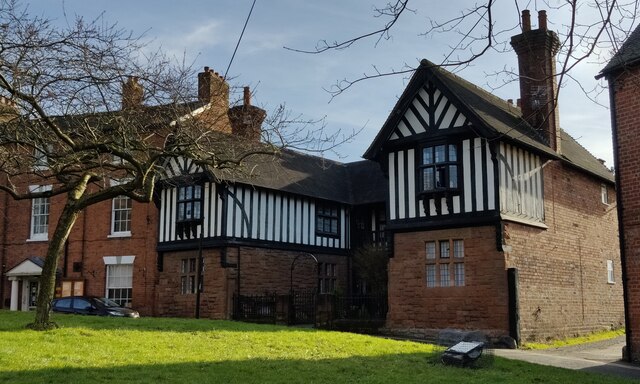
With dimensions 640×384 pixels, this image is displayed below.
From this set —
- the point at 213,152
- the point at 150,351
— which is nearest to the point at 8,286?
the point at 213,152

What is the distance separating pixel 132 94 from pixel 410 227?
10.5m

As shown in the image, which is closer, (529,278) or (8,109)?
(8,109)

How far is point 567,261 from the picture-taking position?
23.1m

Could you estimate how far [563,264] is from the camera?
22.8 metres

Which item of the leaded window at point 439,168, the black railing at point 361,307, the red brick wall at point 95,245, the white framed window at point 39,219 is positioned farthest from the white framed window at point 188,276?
the leaded window at point 439,168

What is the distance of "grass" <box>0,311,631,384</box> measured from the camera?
33.6 feet

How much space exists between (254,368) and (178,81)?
279 inches

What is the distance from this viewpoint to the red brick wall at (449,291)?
64.4 ft

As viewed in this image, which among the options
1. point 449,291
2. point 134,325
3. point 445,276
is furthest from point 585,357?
point 134,325

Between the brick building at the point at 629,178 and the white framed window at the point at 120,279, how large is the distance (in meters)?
20.1

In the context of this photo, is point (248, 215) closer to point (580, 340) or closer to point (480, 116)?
point (480, 116)

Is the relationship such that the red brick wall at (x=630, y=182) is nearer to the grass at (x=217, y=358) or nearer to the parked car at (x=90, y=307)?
the grass at (x=217, y=358)

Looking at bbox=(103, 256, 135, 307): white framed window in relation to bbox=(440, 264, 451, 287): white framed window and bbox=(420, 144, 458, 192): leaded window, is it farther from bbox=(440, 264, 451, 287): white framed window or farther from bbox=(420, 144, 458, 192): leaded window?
bbox=(440, 264, 451, 287): white framed window

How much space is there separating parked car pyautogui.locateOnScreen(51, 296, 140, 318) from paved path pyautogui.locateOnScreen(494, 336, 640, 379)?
1376cm
